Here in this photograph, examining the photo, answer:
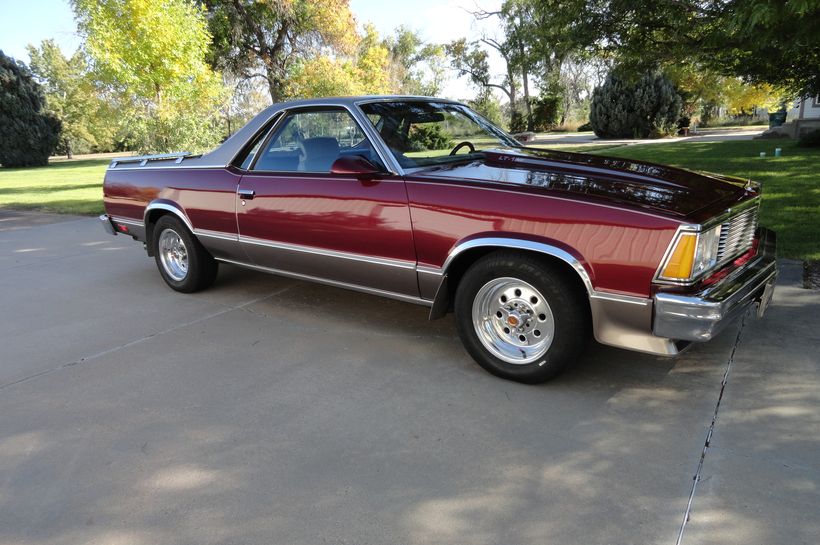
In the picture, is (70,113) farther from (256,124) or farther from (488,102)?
(256,124)

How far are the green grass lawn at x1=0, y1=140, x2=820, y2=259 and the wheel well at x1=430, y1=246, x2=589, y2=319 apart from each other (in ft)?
11.6

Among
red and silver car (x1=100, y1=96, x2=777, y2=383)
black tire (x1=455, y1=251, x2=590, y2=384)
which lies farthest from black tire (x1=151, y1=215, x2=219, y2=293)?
black tire (x1=455, y1=251, x2=590, y2=384)

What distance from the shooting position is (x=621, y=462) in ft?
8.84

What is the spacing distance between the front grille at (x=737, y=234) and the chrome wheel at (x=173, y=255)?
4303 mm

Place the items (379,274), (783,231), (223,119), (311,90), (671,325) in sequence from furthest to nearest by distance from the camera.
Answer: (311,90), (223,119), (783,231), (379,274), (671,325)

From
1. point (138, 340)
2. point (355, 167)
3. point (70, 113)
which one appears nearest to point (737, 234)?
point (355, 167)

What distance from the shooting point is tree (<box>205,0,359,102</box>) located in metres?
25.7

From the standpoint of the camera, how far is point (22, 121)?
2738 cm

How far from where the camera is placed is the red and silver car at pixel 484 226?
296cm

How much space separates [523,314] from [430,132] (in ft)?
5.35

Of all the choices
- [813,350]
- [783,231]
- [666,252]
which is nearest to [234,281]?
[666,252]

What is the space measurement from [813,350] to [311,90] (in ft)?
65.4

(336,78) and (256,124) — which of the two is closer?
(256,124)

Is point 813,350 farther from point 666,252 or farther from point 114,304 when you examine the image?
point 114,304
